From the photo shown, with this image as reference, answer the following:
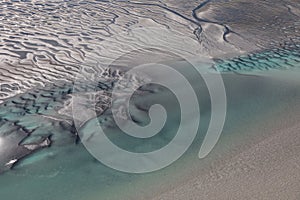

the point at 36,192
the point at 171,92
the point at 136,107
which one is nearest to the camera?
the point at 36,192

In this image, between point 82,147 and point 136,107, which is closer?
point 82,147

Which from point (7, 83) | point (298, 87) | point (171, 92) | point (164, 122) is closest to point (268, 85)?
point (298, 87)

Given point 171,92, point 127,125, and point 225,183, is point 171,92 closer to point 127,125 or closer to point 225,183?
point 127,125

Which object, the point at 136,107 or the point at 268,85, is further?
the point at 268,85

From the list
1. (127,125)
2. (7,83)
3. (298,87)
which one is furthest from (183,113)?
(7,83)

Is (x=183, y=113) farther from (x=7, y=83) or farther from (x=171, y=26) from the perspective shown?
(x=171, y=26)

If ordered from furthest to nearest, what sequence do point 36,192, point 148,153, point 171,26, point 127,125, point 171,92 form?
point 171,26 < point 171,92 < point 127,125 < point 148,153 < point 36,192
